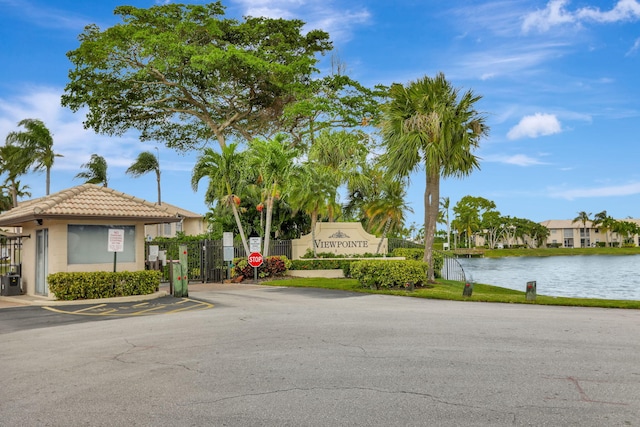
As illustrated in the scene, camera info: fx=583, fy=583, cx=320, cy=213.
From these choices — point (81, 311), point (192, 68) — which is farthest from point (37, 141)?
point (81, 311)

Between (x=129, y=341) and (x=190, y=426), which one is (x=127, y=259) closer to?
(x=129, y=341)

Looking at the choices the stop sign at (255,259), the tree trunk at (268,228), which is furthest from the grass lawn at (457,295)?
the tree trunk at (268,228)

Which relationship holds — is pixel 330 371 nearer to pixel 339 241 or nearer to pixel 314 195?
pixel 314 195

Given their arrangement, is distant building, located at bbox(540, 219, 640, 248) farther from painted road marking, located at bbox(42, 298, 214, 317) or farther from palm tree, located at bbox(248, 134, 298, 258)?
painted road marking, located at bbox(42, 298, 214, 317)

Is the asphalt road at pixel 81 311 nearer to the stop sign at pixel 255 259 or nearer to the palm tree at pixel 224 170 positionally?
the stop sign at pixel 255 259

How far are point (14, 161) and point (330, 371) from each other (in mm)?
53924

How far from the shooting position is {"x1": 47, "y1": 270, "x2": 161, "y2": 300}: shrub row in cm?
1948

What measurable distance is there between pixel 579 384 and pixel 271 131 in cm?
4241

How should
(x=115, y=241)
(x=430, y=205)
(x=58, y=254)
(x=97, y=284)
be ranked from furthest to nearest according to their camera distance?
(x=430, y=205)
(x=58, y=254)
(x=97, y=284)
(x=115, y=241)

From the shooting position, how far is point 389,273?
2209cm

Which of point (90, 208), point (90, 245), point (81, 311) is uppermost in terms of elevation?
Result: point (90, 208)

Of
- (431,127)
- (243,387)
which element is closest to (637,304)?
(431,127)

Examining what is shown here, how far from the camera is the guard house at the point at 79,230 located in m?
20.0

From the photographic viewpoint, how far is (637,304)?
674 inches
